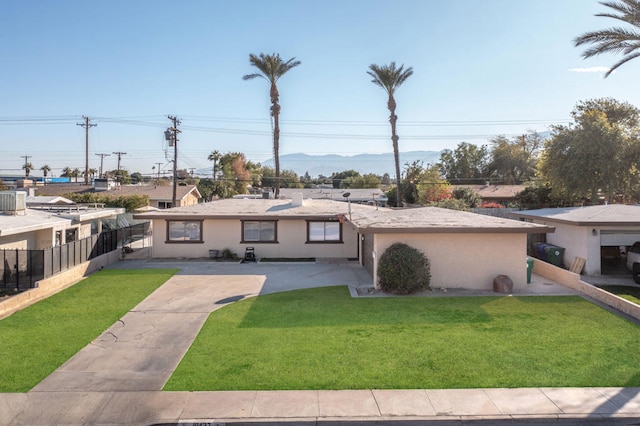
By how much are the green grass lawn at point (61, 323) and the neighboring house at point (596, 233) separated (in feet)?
59.9

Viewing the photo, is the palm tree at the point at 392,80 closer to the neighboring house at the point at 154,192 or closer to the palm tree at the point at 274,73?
the palm tree at the point at 274,73

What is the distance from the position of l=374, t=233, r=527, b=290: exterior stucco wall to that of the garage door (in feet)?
19.6

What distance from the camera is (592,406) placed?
7.39m

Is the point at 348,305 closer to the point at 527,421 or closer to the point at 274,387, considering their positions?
the point at 274,387

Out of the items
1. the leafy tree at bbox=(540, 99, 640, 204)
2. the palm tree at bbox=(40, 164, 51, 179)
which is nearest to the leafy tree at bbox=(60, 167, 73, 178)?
the palm tree at bbox=(40, 164, 51, 179)

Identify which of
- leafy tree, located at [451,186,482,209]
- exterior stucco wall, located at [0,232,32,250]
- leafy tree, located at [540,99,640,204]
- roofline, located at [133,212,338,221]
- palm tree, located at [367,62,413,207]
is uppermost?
palm tree, located at [367,62,413,207]

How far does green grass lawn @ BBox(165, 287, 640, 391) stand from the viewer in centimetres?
837

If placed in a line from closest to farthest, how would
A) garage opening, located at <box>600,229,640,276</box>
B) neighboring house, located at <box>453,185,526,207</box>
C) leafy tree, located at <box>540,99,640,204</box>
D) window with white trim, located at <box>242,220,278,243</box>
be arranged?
garage opening, located at <box>600,229,640,276</box>, window with white trim, located at <box>242,220,278,243</box>, leafy tree, located at <box>540,99,640,204</box>, neighboring house, located at <box>453,185,526,207</box>

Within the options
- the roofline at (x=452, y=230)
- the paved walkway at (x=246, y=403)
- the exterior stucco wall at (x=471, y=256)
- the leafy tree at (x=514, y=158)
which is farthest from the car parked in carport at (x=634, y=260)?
the leafy tree at (x=514, y=158)

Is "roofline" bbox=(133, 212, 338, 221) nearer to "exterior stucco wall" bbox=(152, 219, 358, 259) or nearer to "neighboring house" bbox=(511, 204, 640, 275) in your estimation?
"exterior stucco wall" bbox=(152, 219, 358, 259)

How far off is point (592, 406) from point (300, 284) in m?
11.0

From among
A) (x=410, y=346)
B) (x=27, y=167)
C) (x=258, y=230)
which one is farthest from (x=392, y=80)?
(x=27, y=167)

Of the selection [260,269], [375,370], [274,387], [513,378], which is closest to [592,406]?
[513,378]

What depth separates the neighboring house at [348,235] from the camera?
52.5 ft
